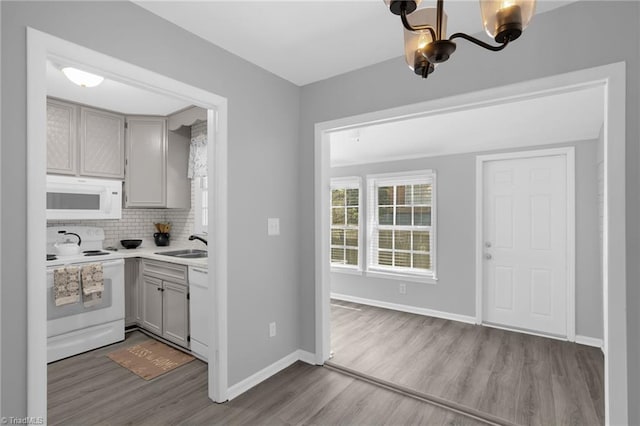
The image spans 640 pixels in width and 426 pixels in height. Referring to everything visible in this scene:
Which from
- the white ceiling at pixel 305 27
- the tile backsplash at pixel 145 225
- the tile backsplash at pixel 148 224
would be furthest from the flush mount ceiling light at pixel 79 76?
the tile backsplash at pixel 145 225

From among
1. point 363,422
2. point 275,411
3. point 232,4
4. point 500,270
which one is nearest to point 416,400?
point 363,422

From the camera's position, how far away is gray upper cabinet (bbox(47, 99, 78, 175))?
10.8ft

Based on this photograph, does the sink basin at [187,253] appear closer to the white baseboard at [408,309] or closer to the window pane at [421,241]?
the white baseboard at [408,309]

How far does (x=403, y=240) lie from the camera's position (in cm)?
477

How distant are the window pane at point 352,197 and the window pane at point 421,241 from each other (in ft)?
3.57

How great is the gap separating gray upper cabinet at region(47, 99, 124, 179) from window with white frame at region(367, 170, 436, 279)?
11.1 feet

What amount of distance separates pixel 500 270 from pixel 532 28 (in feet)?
9.34

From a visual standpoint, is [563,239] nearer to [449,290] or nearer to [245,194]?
[449,290]

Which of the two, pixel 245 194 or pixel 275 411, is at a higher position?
pixel 245 194

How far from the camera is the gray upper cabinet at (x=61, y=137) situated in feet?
10.8

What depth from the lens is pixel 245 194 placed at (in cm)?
257

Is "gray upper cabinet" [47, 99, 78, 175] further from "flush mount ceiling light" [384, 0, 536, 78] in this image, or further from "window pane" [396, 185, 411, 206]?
"window pane" [396, 185, 411, 206]

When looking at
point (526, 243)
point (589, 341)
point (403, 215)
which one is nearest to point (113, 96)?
point (403, 215)

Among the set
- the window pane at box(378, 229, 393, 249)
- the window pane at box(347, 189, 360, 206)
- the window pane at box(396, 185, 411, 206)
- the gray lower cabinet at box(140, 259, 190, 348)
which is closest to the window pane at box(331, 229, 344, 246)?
the window pane at box(347, 189, 360, 206)
